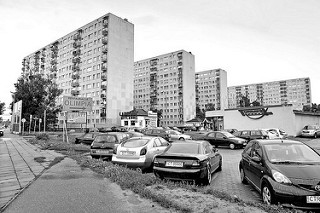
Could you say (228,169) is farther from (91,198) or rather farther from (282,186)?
(91,198)

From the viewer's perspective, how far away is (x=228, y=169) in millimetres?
10359

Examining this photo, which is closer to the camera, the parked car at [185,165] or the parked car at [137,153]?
the parked car at [185,165]

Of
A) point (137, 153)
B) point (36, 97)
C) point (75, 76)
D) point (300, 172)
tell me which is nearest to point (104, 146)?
point (137, 153)

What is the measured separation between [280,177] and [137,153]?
5.43 m

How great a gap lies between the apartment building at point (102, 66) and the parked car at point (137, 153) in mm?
58607

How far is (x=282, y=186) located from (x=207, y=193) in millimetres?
1585

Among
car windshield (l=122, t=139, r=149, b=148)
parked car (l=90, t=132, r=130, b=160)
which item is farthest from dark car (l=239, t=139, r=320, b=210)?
parked car (l=90, t=132, r=130, b=160)

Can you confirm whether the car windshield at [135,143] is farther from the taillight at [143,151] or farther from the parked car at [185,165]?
the parked car at [185,165]

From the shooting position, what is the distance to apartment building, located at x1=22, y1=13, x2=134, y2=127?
68.9 m

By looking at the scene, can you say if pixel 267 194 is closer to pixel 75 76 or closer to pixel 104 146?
pixel 104 146

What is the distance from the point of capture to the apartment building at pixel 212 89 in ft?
424

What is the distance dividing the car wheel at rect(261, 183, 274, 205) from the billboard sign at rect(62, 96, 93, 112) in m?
18.9

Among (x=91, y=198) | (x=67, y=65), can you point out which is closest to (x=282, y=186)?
(x=91, y=198)

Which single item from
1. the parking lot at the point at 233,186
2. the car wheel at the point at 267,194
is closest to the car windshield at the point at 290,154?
the car wheel at the point at 267,194
